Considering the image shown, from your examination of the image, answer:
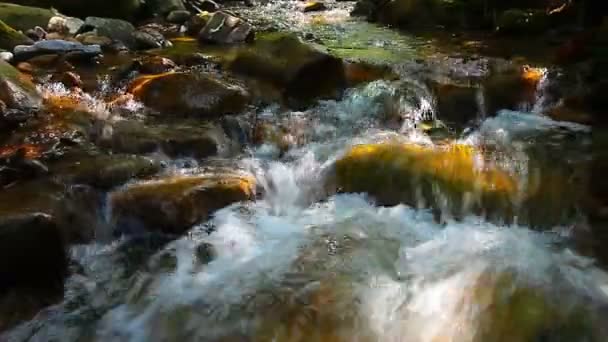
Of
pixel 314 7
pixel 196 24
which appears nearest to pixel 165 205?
pixel 196 24

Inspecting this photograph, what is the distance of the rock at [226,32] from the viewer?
10.0 meters

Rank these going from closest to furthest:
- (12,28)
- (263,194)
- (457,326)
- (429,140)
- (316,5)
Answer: (457,326)
(263,194)
(429,140)
(12,28)
(316,5)

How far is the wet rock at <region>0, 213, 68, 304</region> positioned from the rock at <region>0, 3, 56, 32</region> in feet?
22.3

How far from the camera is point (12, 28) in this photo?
372 inches

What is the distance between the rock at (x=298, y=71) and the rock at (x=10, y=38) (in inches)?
137

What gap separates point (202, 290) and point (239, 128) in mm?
2773

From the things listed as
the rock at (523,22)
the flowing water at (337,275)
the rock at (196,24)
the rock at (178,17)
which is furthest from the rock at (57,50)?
the rock at (523,22)

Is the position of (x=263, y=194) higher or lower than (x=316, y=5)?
lower

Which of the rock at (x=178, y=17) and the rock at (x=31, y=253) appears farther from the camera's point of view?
the rock at (x=178, y=17)

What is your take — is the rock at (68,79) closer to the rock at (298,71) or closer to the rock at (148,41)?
the rock at (298,71)

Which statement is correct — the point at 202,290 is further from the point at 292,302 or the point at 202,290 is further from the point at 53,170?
the point at 53,170

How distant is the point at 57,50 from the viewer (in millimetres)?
8602

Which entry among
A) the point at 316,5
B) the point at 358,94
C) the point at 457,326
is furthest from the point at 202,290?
the point at 316,5

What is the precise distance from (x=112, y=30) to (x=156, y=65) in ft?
7.98
